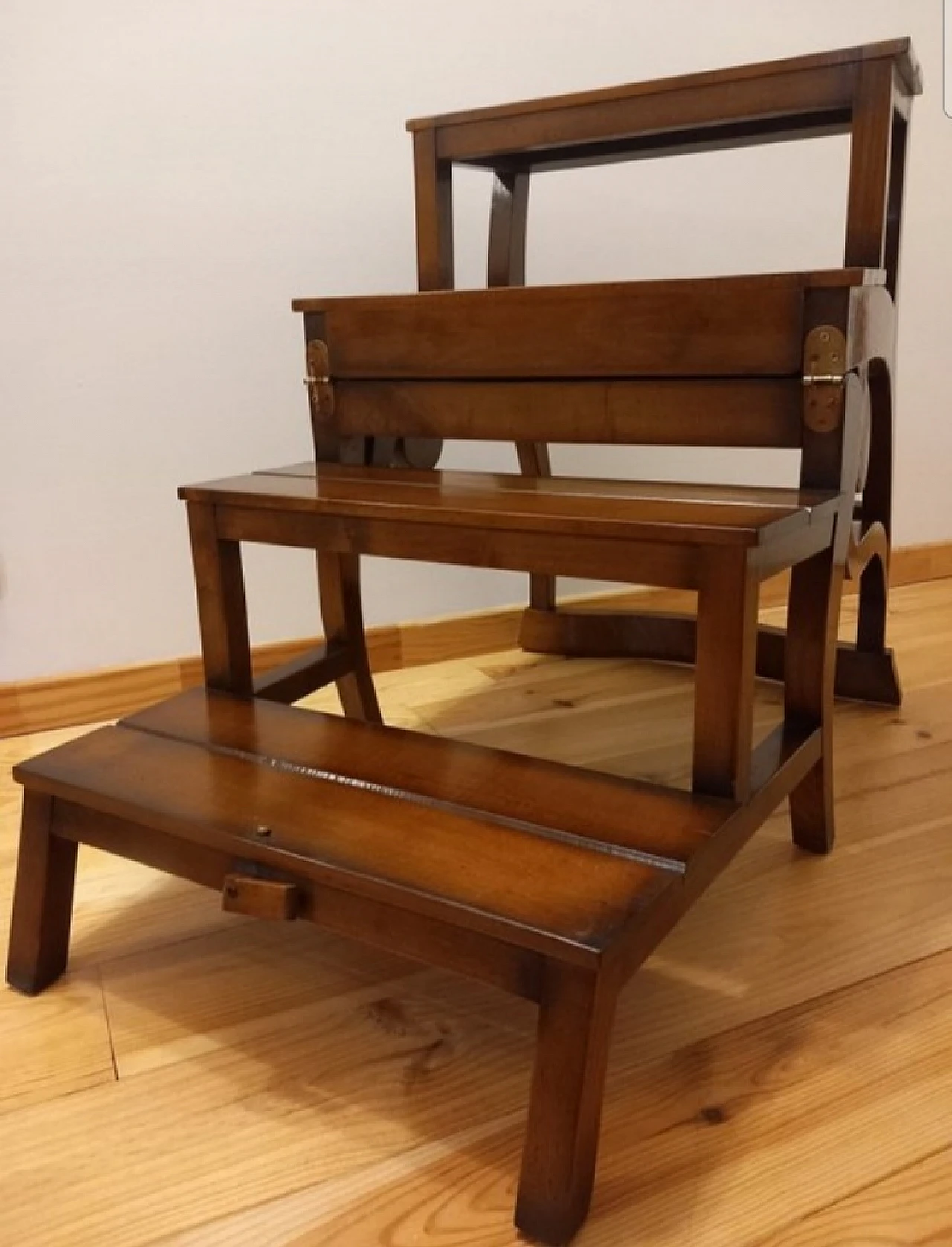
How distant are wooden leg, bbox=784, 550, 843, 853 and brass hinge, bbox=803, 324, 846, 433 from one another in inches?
4.6

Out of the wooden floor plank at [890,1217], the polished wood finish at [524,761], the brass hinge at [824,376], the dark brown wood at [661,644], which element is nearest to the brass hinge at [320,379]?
the polished wood finish at [524,761]

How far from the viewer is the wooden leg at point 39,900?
750mm

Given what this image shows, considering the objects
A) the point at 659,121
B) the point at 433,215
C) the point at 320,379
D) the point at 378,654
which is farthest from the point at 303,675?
the point at 659,121

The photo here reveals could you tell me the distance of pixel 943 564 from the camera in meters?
1.85

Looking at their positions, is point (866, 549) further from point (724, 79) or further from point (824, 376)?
point (724, 79)

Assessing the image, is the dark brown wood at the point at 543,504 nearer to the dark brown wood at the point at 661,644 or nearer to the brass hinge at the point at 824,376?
the brass hinge at the point at 824,376

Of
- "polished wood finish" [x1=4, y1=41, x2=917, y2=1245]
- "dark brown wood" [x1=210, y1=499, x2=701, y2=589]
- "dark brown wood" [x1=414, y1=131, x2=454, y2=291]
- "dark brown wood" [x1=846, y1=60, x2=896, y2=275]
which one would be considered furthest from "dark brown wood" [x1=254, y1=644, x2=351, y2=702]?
"dark brown wood" [x1=846, y1=60, x2=896, y2=275]

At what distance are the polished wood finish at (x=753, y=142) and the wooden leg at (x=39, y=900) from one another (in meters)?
0.49

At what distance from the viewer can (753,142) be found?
1.10 m

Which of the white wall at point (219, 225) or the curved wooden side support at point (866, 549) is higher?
the white wall at point (219, 225)

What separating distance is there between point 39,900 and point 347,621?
1.52ft

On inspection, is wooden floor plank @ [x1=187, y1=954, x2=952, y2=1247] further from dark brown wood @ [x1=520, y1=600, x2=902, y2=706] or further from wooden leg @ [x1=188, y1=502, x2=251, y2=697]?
dark brown wood @ [x1=520, y1=600, x2=902, y2=706]

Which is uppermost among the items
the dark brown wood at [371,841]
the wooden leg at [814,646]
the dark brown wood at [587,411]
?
the dark brown wood at [587,411]

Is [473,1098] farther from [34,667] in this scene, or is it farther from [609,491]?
[34,667]
